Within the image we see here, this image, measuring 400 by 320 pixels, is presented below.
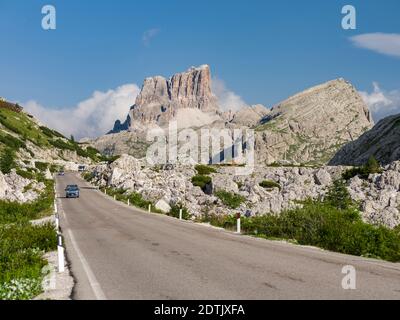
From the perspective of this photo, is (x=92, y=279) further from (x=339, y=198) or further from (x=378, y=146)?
(x=378, y=146)

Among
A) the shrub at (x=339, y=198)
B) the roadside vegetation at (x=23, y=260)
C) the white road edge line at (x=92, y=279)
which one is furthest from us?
the shrub at (x=339, y=198)

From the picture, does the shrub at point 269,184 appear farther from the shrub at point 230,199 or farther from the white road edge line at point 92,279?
the white road edge line at point 92,279

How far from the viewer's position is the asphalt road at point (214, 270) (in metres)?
9.27

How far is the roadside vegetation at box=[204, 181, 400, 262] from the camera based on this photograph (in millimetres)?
15086

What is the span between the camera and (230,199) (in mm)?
43438

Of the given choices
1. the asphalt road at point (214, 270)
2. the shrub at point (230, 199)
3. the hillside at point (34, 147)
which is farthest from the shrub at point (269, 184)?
the hillside at point (34, 147)

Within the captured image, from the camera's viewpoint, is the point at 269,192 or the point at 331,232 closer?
the point at 331,232

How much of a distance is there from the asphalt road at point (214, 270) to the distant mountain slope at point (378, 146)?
81396 millimetres

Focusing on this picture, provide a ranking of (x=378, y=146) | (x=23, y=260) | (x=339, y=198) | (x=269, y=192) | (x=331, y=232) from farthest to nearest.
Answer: (x=378, y=146) < (x=269, y=192) < (x=339, y=198) < (x=331, y=232) < (x=23, y=260)

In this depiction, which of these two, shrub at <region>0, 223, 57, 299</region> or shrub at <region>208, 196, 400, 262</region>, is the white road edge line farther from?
shrub at <region>208, 196, 400, 262</region>

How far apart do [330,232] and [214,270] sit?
6989 mm
